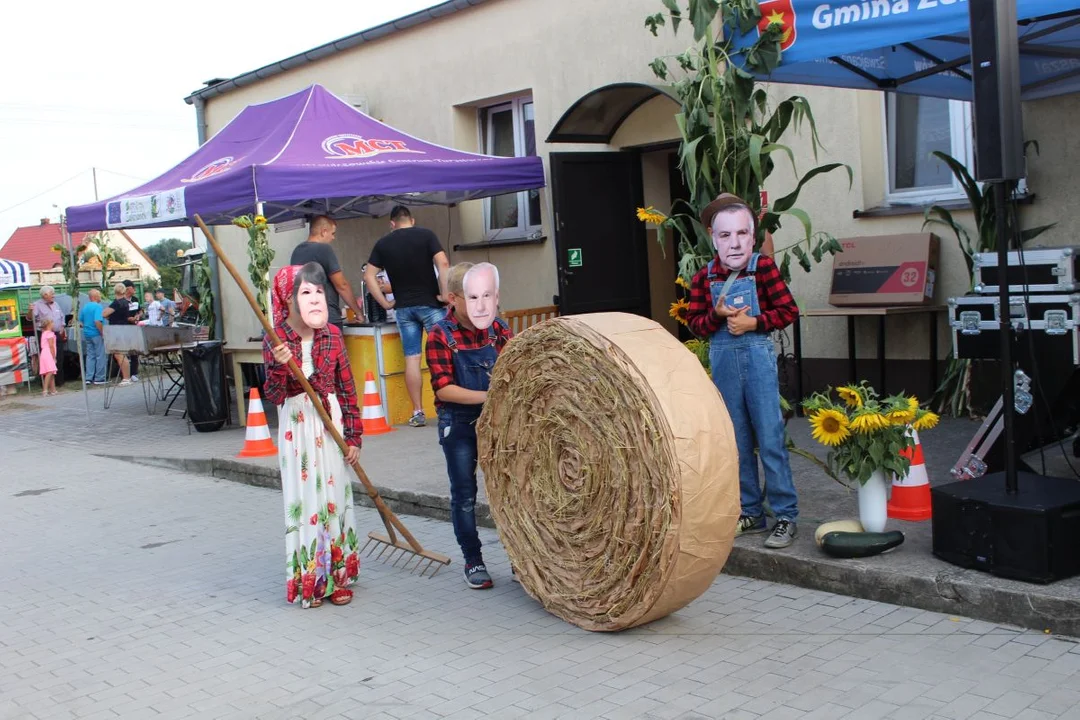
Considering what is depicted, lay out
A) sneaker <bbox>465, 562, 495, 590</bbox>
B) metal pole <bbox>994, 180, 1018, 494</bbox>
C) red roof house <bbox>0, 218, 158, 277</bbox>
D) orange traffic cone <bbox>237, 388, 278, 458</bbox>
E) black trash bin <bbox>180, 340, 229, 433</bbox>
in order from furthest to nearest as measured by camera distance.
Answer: red roof house <bbox>0, 218, 158, 277</bbox> → black trash bin <bbox>180, 340, 229, 433</bbox> → orange traffic cone <bbox>237, 388, 278, 458</bbox> → sneaker <bbox>465, 562, 495, 590</bbox> → metal pole <bbox>994, 180, 1018, 494</bbox>

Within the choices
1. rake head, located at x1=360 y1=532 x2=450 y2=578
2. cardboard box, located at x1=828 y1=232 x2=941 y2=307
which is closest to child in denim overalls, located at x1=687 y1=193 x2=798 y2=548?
rake head, located at x1=360 y1=532 x2=450 y2=578

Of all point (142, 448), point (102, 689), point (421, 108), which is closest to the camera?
point (102, 689)

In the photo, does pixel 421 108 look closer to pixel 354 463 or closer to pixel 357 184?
pixel 357 184

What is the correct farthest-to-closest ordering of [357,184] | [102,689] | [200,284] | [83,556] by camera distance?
[200,284]
[357,184]
[83,556]
[102,689]

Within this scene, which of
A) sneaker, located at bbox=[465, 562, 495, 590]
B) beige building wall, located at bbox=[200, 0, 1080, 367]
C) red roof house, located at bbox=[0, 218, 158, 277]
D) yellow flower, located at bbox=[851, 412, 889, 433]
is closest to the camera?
yellow flower, located at bbox=[851, 412, 889, 433]

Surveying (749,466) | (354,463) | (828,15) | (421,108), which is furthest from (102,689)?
(421,108)

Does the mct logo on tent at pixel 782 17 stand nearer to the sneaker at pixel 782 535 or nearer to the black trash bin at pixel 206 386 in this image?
the sneaker at pixel 782 535

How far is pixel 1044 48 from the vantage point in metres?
6.20

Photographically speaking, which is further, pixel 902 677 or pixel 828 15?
pixel 828 15

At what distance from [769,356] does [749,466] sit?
0.61 meters

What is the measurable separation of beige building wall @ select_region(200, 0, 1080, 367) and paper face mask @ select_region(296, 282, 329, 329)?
4.27 m

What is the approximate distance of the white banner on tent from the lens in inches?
428

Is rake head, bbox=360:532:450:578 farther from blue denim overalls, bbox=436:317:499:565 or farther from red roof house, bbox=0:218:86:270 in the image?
red roof house, bbox=0:218:86:270

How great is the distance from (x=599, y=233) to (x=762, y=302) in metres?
5.41
